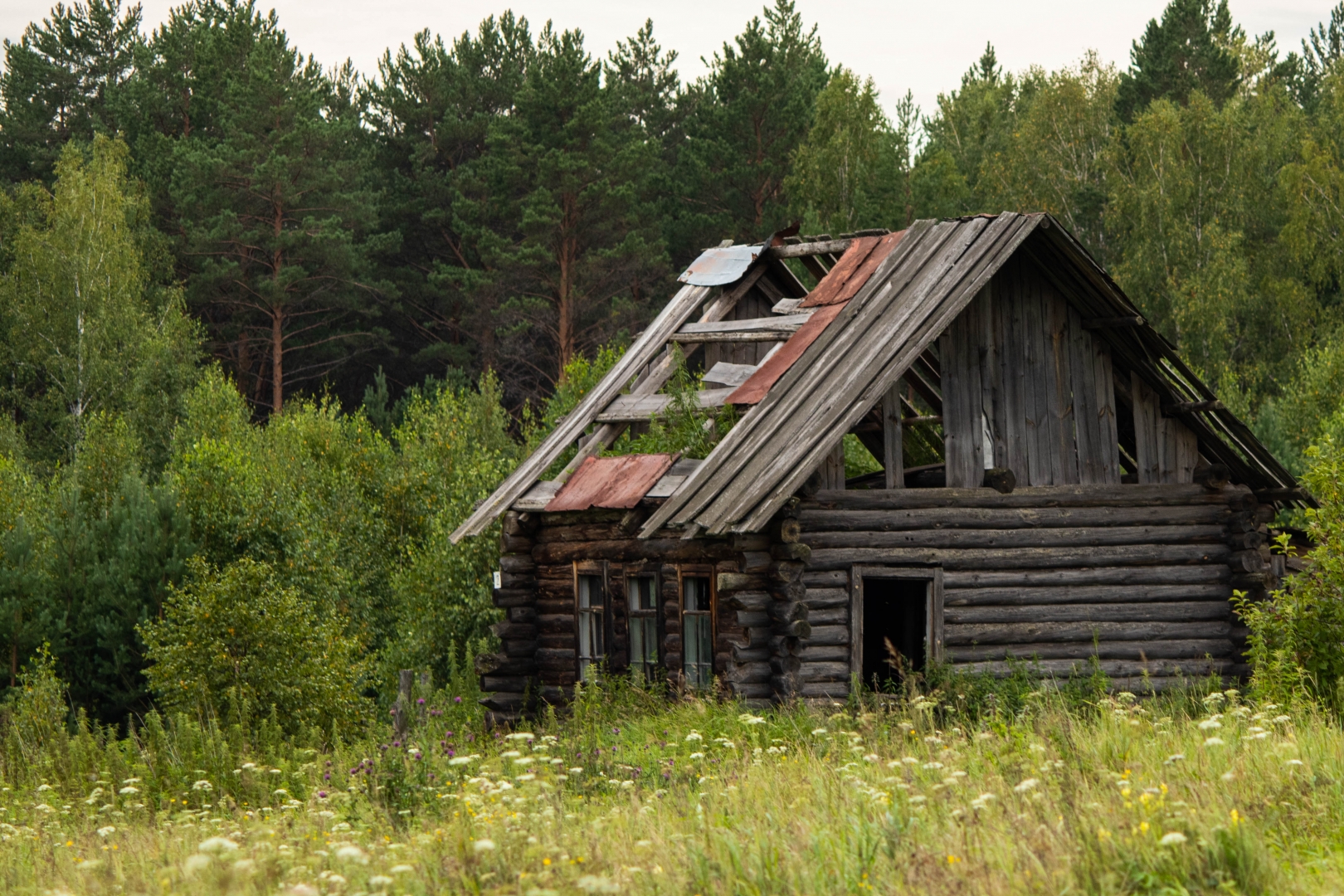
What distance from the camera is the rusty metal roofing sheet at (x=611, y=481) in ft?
43.9

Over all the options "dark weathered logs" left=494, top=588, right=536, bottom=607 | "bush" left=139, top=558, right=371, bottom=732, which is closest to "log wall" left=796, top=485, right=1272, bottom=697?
"dark weathered logs" left=494, top=588, right=536, bottom=607

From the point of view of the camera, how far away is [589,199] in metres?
36.6

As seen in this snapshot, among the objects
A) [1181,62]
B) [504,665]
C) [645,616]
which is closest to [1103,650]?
[645,616]

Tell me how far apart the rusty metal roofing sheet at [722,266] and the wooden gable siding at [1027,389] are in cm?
327

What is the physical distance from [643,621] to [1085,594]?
4.43 meters

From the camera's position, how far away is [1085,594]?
13.4 meters

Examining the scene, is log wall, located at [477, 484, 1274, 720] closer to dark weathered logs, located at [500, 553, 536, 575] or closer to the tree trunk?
dark weathered logs, located at [500, 553, 536, 575]

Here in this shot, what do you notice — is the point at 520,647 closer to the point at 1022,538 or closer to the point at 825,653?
the point at 825,653

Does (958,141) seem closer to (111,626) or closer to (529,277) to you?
(529,277)

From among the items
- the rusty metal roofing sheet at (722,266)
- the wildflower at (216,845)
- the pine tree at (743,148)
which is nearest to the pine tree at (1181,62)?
the pine tree at (743,148)

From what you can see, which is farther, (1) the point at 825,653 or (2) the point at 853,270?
(2) the point at 853,270

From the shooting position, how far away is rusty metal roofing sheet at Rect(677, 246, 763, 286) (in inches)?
623

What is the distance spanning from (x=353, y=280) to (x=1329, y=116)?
27457 millimetres

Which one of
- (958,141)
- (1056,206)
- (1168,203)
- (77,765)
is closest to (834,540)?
(77,765)
